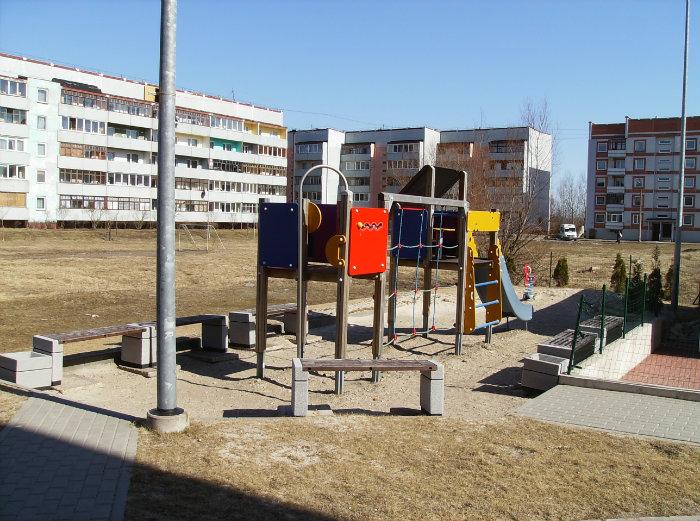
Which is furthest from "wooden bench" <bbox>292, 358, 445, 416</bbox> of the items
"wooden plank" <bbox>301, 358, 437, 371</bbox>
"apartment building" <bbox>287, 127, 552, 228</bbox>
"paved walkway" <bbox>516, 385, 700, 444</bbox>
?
"apartment building" <bbox>287, 127, 552, 228</bbox>

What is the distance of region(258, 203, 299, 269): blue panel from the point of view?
29.6 ft

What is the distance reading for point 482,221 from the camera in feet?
40.7

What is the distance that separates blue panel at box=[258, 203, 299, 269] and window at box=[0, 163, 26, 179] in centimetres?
4885

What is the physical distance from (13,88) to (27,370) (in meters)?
50.5

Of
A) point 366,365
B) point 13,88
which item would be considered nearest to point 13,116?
point 13,88

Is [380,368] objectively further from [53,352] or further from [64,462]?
[53,352]

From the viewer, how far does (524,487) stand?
16.6 feet

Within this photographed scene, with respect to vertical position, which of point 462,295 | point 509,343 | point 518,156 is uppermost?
point 518,156

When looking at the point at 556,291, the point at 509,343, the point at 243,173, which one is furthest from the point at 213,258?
the point at 243,173

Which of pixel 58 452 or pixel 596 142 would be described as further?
pixel 596 142

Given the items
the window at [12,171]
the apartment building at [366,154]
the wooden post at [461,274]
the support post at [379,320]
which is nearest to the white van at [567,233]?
the apartment building at [366,154]

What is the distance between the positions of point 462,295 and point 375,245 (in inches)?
119

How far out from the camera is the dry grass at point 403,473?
4.56m

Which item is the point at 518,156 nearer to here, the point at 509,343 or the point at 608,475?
the point at 509,343
